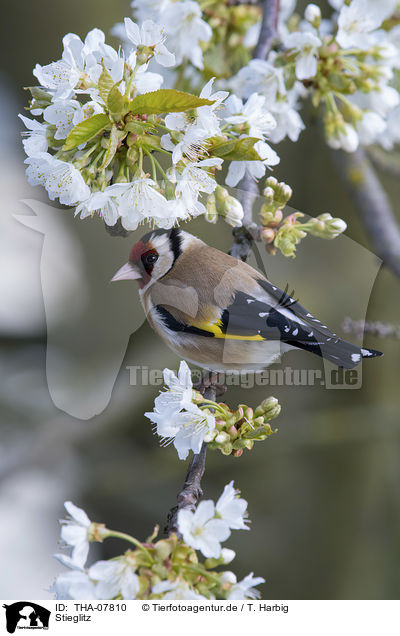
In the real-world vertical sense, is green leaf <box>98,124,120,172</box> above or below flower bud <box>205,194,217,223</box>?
above

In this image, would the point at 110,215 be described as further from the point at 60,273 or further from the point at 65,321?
the point at 65,321

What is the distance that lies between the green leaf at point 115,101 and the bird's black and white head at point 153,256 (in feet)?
1.03

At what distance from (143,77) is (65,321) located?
0.71 metres

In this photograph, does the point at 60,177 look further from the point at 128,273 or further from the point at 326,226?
the point at 326,226

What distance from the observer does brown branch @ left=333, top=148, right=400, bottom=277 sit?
182cm

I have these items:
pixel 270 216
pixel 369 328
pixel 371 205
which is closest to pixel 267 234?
pixel 270 216

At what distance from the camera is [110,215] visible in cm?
92

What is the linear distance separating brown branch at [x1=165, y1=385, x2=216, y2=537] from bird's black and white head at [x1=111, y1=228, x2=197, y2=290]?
14.6 inches

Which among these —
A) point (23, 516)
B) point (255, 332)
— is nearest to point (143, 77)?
point (255, 332)

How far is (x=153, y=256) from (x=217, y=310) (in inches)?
6.5

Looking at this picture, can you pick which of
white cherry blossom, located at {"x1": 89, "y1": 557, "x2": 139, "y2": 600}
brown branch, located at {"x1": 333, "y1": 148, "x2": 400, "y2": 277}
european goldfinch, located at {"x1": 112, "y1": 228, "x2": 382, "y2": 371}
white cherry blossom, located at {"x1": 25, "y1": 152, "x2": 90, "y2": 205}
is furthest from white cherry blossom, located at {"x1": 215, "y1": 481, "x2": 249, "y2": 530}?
brown branch, located at {"x1": 333, "y1": 148, "x2": 400, "y2": 277}

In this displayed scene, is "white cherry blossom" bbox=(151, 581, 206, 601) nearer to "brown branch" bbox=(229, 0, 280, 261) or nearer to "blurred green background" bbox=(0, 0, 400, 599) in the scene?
"brown branch" bbox=(229, 0, 280, 261)

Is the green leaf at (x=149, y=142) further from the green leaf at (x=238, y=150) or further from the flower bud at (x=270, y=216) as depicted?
the flower bud at (x=270, y=216)
